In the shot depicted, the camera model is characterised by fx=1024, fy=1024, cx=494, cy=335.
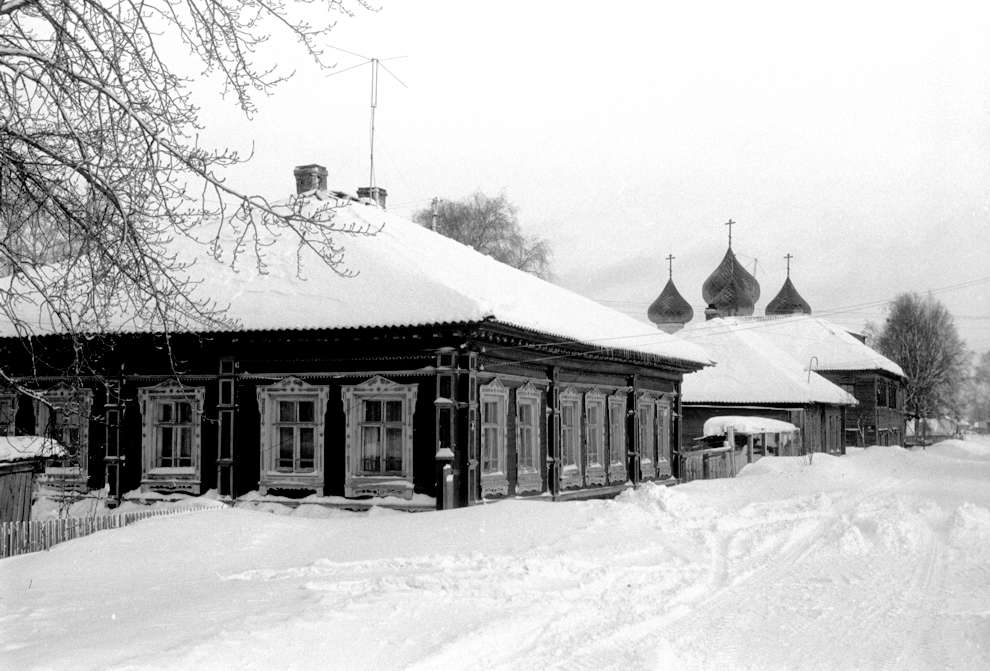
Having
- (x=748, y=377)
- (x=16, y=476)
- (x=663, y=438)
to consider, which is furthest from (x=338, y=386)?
(x=748, y=377)

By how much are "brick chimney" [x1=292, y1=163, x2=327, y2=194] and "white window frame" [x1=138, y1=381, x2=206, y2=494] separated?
5.20 m

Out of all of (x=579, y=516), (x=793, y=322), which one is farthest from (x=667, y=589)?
(x=793, y=322)

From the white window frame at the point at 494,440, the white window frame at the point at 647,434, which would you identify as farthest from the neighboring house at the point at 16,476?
the white window frame at the point at 647,434

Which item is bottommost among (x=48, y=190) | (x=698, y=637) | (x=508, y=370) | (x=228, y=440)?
(x=698, y=637)

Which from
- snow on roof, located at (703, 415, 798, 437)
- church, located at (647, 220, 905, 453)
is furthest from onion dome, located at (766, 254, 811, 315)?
snow on roof, located at (703, 415, 798, 437)

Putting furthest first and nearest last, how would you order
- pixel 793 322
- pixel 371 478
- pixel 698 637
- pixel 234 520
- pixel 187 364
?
pixel 793 322, pixel 187 364, pixel 371 478, pixel 234 520, pixel 698 637

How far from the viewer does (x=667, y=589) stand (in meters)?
9.51

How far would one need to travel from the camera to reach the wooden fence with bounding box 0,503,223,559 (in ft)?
40.7

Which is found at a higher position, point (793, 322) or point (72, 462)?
point (793, 322)

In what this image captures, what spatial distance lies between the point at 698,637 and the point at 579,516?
6.22 metres

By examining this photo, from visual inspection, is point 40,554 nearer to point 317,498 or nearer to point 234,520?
point 234,520

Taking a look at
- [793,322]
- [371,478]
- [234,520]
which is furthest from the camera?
[793,322]

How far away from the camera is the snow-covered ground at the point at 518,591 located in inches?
275

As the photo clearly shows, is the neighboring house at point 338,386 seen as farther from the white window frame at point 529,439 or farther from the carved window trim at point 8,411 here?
the carved window trim at point 8,411
